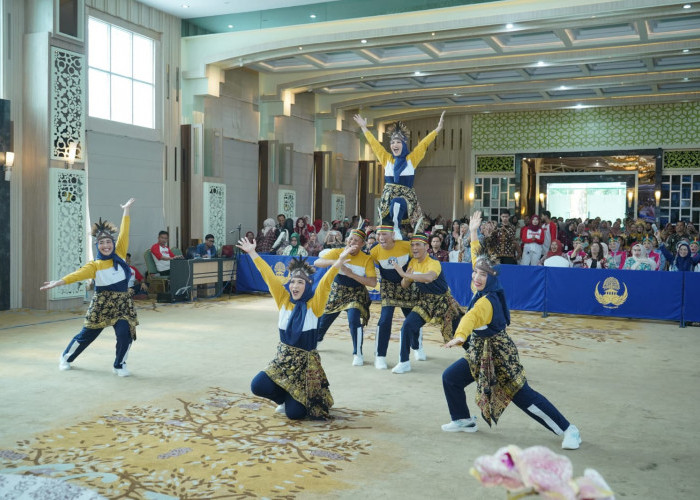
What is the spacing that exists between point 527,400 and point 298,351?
1561 mm

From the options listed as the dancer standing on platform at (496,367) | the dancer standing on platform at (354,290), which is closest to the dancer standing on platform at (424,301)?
the dancer standing on platform at (354,290)

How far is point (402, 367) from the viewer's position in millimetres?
6293

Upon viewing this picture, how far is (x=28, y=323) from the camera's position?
879 cm

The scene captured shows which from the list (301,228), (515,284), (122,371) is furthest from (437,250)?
(122,371)

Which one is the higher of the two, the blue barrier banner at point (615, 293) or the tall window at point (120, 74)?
the tall window at point (120, 74)

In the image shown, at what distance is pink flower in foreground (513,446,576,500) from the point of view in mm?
1204

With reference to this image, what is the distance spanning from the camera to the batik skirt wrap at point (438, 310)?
6.20 meters

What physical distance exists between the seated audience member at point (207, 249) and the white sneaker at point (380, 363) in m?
6.84

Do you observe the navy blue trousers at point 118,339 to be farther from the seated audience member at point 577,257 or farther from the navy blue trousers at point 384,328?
the seated audience member at point 577,257

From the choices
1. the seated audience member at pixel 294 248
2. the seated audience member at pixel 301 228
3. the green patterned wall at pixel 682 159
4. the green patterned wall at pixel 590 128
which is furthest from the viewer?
the green patterned wall at pixel 590 128

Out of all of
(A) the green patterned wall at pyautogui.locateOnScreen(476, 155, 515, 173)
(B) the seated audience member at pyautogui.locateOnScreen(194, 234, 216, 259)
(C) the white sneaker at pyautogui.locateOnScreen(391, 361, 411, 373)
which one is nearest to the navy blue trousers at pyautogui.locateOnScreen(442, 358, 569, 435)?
(C) the white sneaker at pyautogui.locateOnScreen(391, 361, 411, 373)

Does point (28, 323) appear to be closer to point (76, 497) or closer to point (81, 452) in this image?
point (81, 452)

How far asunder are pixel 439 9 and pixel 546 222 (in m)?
4.36

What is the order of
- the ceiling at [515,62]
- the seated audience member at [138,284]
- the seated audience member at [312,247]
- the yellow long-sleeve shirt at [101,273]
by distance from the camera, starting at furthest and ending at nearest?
the seated audience member at [312,247], the seated audience member at [138,284], the ceiling at [515,62], the yellow long-sleeve shirt at [101,273]
